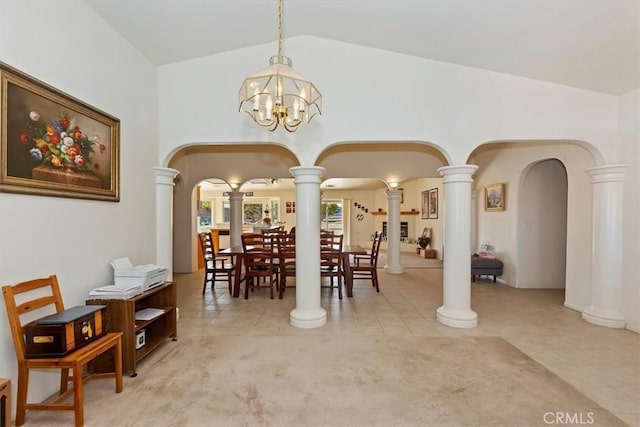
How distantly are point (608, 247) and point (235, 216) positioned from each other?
249 inches

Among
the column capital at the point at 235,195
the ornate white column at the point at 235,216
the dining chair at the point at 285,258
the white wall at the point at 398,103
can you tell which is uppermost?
the white wall at the point at 398,103

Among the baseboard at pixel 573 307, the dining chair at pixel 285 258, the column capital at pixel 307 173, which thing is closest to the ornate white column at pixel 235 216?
the dining chair at pixel 285 258

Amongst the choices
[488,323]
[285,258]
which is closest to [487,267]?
[488,323]

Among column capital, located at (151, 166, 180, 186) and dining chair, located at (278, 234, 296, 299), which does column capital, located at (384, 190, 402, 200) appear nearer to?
dining chair, located at (278, 234, 296, 299)

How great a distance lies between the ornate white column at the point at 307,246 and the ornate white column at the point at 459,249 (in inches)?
58.1

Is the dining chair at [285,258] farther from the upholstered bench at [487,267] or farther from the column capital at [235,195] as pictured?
the upholstered bench at [487,267]

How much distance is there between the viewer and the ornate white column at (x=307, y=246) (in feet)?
11.3

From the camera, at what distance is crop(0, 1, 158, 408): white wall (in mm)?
1865

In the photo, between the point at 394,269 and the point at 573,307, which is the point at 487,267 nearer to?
the point at 573,307

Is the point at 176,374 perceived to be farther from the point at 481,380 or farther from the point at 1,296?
the point at 481,380

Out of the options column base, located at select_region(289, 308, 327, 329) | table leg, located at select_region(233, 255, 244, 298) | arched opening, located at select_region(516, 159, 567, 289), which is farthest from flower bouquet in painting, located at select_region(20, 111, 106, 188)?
arched opening, located at select_region(516, 159, 567, 289)

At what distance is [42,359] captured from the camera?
1752 millimetres

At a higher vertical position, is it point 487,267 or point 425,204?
point 425,204

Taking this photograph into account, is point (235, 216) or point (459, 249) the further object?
point (235, 216)
